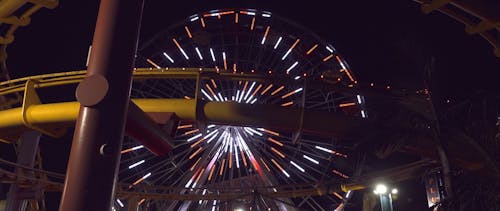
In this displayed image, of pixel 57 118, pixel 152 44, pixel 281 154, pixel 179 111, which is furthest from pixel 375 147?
pixel 152 44

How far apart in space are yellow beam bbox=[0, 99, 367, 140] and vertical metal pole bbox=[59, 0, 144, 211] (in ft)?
15.8

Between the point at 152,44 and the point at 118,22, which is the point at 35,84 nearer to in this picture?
the point at 118,22

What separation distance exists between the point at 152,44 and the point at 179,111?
40.9 ft

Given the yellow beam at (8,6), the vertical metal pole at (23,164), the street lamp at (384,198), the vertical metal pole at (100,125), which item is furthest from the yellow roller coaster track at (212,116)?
the street lamp at (384,198)

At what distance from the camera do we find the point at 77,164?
3447 millimetres

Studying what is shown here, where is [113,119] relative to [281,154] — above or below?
below

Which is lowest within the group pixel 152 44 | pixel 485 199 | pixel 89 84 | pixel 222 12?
pixel 485 199

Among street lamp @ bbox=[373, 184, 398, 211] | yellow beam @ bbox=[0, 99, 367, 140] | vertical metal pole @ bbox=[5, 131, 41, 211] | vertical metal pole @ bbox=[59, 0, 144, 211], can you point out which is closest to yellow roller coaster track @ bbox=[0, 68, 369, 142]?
yellow beam @ bbox=[0, 99, 367, 140]

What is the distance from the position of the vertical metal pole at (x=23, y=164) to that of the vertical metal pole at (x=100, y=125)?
11.3m

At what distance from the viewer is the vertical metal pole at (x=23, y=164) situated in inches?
535

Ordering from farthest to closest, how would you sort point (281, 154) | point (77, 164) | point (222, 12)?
1. point (222, 12)
2. point (281, 154)
3. point (77, 164)

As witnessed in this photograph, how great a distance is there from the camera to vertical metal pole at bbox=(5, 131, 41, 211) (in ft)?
44.6

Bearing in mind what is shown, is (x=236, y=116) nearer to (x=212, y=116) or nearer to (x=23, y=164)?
(x=212, y=116)

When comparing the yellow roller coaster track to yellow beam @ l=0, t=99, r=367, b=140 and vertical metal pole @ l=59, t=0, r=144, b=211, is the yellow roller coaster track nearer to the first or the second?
yellow beam @ l=0, t=99, r=367, b=140
